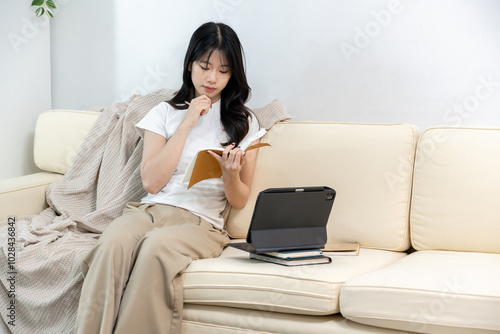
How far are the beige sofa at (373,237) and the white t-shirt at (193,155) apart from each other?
0.12 metres

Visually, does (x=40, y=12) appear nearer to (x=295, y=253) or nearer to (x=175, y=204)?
(x=175, y=204)

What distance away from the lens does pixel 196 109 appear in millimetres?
2064

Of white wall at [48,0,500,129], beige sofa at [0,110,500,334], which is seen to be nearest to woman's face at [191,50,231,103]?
beige sofa at [0,110,500,334]

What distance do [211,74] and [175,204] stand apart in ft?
1.61

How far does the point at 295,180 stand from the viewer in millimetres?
2117

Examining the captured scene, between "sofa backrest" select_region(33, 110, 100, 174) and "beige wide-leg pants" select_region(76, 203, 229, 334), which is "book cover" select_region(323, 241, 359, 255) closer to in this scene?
"beige wide-leg pants" select_region(76, 203, 229, 334)

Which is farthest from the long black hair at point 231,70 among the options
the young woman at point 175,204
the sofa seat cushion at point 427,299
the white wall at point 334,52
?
the sofa seat cushion at point 427,299

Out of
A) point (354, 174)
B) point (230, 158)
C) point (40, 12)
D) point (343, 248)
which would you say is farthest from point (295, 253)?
point (40, 12)

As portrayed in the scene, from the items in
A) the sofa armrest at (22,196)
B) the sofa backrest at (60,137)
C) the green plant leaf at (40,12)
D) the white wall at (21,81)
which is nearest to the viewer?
the sofa armrest at (22,196)

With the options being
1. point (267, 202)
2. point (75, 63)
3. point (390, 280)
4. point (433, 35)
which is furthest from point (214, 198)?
point (75, 63)

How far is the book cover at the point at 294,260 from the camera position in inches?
66.0

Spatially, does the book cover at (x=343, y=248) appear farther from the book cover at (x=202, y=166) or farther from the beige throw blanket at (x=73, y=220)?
the beige throw blanket at (x=73, y=220)

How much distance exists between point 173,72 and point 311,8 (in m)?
0.73

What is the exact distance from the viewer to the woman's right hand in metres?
2.05
